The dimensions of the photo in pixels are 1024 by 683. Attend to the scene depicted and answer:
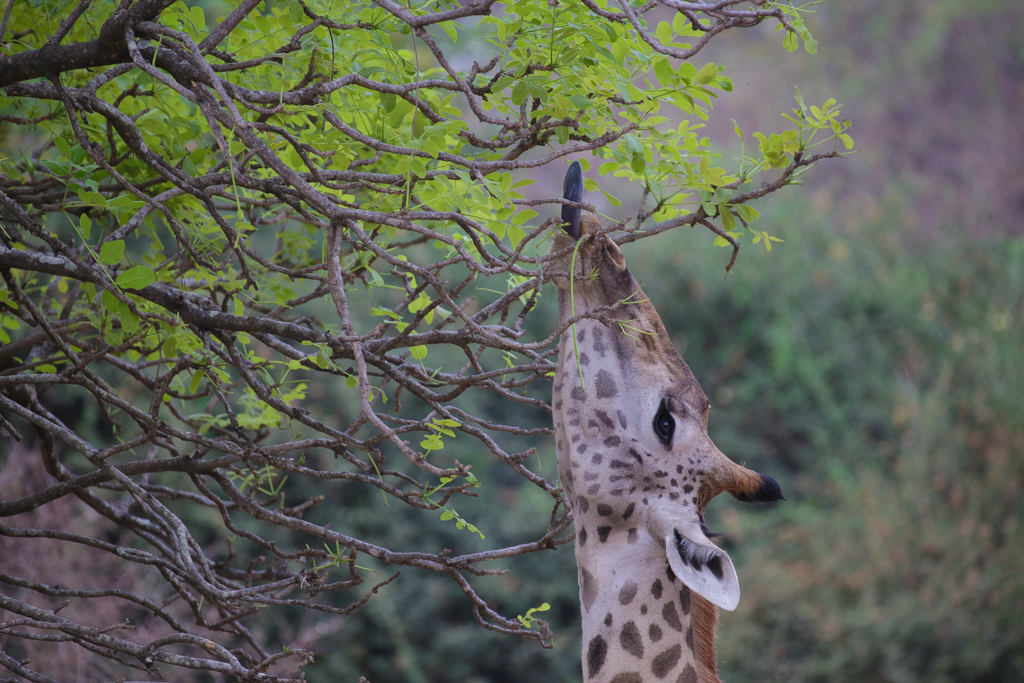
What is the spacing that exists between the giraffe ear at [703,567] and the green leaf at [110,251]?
4.16 feet

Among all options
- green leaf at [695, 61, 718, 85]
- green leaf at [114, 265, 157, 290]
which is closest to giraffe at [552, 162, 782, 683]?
green leaf at [695, 61, 718, 85]

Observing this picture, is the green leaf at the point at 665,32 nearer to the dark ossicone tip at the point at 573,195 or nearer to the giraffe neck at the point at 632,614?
the dark ossicone tip at the point at 573,195

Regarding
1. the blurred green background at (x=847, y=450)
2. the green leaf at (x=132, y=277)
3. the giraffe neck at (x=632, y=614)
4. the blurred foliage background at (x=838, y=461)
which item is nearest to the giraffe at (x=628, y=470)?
the giraffe neck at (x=632, y=614)

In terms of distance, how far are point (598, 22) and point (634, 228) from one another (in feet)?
1.40

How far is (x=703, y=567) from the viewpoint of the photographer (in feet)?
5.37

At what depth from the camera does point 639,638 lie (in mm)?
1765

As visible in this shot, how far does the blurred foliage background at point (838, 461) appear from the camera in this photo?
18.6 ft

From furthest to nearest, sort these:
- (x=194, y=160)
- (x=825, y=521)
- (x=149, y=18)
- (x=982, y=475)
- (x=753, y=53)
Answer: (x=753, y=53) → (x=825, y=521) → (x=982, y=475) → (x=194, y=160) → (x=149, y=18)

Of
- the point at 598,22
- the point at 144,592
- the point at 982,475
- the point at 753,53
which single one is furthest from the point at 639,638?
the point at 753,53

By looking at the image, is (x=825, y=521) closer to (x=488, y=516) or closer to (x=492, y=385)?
(x=488, y=516)

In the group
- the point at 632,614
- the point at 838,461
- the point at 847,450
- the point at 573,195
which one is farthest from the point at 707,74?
the point at 847,450

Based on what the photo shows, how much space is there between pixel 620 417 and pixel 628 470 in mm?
124

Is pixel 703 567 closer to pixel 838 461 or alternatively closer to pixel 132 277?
pixel 132 277

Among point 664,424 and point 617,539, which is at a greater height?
point 664,424
